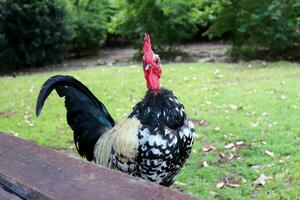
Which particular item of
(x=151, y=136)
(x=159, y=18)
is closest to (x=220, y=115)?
(x=151, y=136)

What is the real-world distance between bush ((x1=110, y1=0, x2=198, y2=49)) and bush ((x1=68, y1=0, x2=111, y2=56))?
1.56 metres

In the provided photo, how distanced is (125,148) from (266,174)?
6.16ft

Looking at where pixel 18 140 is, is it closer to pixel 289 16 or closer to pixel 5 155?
pixel 5 155

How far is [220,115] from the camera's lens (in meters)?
6.24

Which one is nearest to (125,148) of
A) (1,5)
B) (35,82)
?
(35,82)

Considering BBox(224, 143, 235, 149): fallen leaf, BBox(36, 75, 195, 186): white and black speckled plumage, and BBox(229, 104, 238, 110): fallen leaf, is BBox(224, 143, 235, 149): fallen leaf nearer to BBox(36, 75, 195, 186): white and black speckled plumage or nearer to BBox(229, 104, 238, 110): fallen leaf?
BBox(229, 104, 238, 110): fallen leaf

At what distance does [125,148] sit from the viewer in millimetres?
2910

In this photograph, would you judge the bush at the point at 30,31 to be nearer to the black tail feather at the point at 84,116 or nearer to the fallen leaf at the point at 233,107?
the fallen leaf at the point at 233,107

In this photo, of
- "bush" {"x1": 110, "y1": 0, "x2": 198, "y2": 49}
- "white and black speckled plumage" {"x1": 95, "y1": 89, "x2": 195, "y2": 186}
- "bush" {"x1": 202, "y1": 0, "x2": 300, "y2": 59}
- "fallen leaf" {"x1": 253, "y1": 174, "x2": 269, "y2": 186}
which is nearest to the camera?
"white and black speckled plumage" {"x1": 95, "y1": 89, "x2": 195, "y2": 186}

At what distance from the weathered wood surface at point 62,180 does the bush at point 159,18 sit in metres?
10.2

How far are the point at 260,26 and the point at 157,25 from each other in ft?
8.89

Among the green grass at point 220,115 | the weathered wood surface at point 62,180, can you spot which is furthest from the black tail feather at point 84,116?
the weathered wood surface at point 62,180

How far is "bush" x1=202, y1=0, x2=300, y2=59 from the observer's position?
10391mm

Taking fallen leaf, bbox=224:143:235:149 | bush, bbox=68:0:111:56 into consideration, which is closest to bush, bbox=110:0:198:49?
bush, bbox=68:0:111:56
